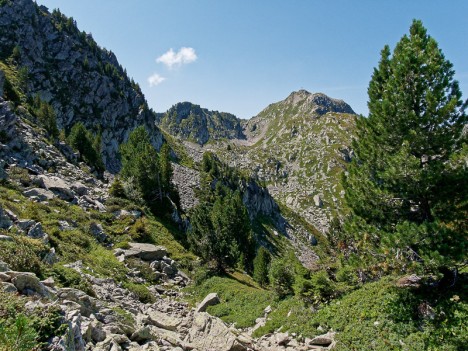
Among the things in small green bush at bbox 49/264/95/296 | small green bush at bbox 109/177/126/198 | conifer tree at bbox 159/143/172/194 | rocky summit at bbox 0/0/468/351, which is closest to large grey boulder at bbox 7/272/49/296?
rocky summit at bbox 0/0/468/351

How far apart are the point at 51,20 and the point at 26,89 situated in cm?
5366

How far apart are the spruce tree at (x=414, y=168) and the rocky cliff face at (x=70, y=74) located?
91.5 metres

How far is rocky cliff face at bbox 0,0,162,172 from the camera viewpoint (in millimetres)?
104312

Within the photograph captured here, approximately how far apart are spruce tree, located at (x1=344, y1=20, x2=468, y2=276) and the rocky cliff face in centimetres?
9149

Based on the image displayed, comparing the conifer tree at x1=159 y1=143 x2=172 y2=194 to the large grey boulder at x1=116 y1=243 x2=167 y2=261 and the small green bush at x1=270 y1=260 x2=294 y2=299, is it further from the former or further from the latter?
the small green bush at x1=270 y1=260 x2=294 y2=299

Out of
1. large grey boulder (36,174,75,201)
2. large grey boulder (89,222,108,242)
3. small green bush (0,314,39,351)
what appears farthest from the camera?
large grey boulder (36,174,75,201)

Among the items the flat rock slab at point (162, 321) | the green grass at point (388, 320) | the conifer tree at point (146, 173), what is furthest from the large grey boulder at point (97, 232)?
the green grass at point (388, 320)

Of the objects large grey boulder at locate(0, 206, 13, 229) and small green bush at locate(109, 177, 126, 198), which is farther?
small green bush at locate(109, 177, 126, 198)

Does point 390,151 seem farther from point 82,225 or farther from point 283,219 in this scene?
point 283,219

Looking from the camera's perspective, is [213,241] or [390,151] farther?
[213,241]

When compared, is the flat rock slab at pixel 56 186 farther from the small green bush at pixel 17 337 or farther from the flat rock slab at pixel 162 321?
the small green bush at pixel 17 337

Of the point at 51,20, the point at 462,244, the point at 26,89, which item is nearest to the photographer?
the point at 462,244

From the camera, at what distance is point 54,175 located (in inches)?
1574

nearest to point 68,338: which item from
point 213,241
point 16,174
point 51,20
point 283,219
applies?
point 213,241
